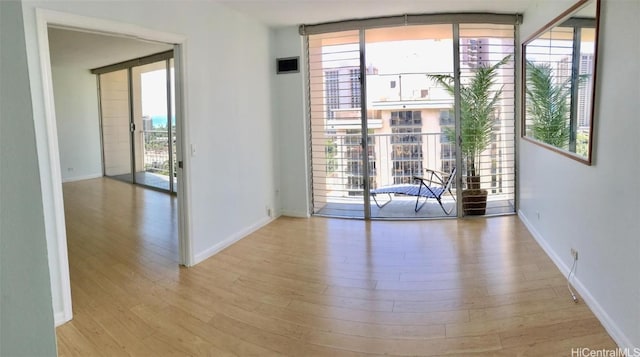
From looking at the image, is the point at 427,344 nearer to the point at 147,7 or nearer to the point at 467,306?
the point at 467,306

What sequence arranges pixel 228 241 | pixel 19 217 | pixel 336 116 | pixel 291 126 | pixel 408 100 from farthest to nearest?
pixel 408 100, pixel 291 126, pixel 336 116, pixel 228 241, pixel 19 217

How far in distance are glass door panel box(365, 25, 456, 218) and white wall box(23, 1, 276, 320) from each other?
1413 millimetres

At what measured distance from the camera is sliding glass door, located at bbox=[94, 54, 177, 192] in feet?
24.9

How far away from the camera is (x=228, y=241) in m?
4.34

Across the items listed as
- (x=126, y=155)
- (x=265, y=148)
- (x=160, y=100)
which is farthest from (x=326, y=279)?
(x=126, y=155)

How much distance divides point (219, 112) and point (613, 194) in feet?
11.0

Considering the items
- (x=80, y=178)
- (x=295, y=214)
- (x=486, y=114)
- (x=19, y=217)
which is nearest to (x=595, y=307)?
(x=486, y=114)

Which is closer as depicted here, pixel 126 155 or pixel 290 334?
pixel 290 334

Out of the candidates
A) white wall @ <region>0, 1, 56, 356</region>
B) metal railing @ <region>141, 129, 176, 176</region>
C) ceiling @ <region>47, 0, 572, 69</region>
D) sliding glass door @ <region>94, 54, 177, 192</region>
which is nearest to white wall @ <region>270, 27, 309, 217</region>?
ceiling @ <region>47, 0, 572, 69</region>

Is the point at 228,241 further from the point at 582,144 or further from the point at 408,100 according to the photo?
the point at 582,144

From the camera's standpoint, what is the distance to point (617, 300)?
7.68 feet

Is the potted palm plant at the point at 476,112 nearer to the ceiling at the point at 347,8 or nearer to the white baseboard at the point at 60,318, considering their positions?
the ceiling at the point at 347,8

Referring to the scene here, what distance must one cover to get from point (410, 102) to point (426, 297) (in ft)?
11.3

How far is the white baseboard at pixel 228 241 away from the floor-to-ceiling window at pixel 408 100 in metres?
0.88
